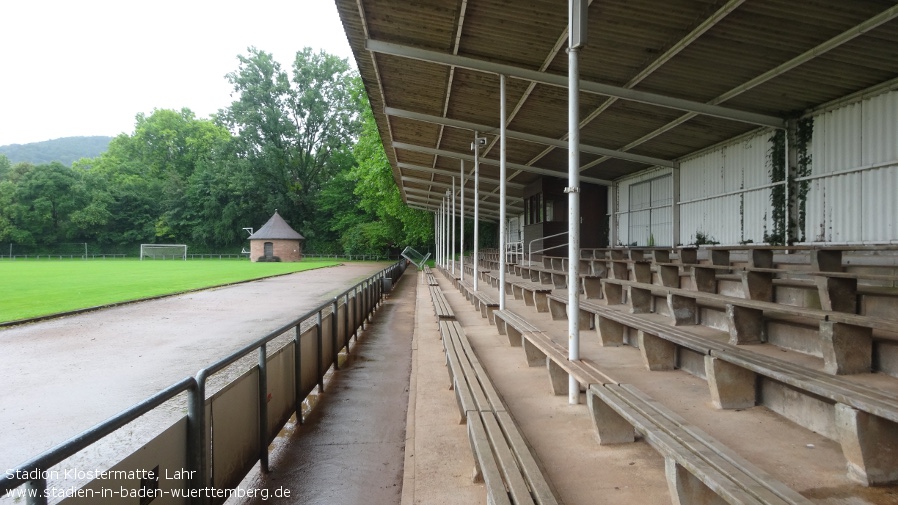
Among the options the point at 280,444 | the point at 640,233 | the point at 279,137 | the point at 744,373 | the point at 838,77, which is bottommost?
the point at 280,444

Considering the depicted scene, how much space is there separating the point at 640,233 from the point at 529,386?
11044mm

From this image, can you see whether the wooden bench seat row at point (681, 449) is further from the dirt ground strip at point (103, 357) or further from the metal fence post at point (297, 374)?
the dirt ground strip at point (103, 357)

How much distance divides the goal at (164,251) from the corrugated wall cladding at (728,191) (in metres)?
63.8

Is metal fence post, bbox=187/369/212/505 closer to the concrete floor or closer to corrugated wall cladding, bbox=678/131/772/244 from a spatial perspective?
the concrete floor

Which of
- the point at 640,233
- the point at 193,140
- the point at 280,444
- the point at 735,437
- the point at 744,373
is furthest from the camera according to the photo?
the point at 193,140

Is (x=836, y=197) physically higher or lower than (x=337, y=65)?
lower

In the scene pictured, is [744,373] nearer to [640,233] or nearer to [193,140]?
[640,233]

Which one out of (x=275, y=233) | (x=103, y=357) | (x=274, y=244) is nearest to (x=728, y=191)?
(x=103, y=357)

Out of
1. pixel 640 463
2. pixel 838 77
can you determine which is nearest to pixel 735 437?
pixel 640 463

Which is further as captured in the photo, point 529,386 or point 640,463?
point 529,386

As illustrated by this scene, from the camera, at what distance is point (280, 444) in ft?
16.0

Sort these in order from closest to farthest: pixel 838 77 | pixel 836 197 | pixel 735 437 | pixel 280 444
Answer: pixel 735 437, pixel 280 444, pixel 838 77, pixel 836 197

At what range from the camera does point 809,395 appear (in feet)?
9.85

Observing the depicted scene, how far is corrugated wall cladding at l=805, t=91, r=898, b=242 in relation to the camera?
6.90 metres
